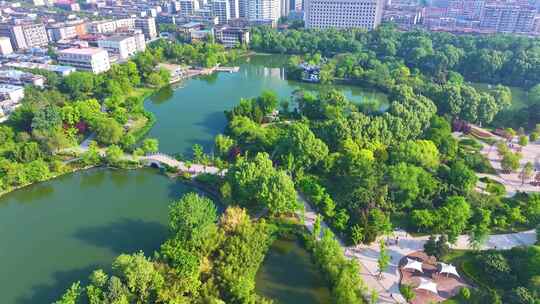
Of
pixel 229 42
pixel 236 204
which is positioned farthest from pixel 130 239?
pixel 229 42

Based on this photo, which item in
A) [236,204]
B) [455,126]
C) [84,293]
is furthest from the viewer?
[455,126]

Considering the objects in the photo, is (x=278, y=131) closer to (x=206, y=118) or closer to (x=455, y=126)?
(x=206, y=118)

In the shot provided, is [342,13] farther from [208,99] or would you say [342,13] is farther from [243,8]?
[208,99]

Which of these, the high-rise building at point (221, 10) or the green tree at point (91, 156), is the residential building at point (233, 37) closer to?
the high-rise building at point (221, 10)

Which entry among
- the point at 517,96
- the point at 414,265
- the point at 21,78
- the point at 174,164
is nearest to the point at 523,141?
the point at 517,96

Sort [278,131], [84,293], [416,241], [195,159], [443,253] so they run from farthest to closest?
1. [278,131]
2. [195,159]
3. [416,241]
4. [443,253]
5. [84,293]

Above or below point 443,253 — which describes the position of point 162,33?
above

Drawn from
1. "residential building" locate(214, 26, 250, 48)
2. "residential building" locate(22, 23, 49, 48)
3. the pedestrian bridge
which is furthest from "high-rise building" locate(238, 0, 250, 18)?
the pedestrian bridge
